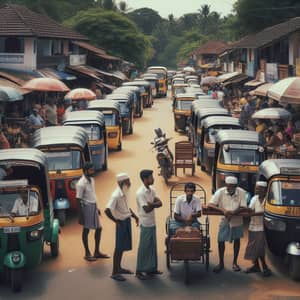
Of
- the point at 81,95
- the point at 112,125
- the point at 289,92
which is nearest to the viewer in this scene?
the point at 289,92

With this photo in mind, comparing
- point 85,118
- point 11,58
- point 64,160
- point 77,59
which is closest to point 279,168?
point 64,160

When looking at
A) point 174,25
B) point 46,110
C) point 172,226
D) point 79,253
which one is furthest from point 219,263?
point 174,25

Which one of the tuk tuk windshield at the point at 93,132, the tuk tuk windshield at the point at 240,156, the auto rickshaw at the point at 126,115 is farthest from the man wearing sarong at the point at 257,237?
the auto rickshaw at the point at 126,115

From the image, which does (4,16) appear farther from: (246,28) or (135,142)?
(246,28)

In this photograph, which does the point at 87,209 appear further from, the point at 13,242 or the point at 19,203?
the point at 13,242

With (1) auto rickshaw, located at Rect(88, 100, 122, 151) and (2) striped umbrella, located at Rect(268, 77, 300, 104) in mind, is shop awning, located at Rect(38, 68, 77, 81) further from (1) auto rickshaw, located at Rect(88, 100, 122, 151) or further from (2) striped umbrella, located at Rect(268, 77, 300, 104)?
(2) striped umbrella, located at Rect(268, 77, 300, 104)

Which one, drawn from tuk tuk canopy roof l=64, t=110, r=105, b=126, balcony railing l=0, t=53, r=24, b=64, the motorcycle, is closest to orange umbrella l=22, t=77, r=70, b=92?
tuk tuk canopy roof l=64, t=110, r=105, b=126
